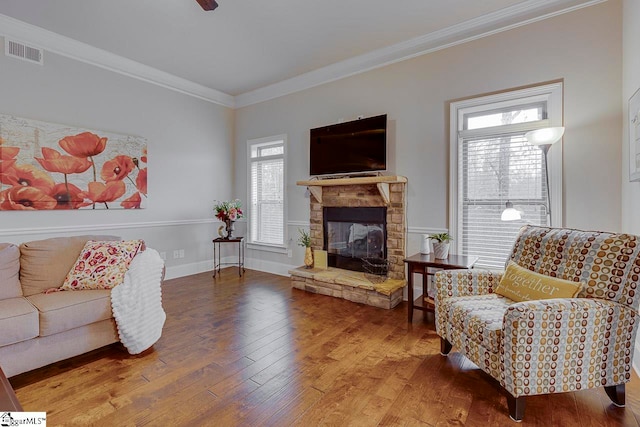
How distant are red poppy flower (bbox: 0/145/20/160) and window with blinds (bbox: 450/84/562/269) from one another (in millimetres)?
4715

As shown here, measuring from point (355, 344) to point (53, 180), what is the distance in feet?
12.5

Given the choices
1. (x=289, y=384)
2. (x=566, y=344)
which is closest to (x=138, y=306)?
(x=289, y=384)

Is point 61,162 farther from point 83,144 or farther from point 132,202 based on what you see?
point 132,202

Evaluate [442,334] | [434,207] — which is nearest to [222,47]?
[434,207]

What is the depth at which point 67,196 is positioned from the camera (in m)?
3.62

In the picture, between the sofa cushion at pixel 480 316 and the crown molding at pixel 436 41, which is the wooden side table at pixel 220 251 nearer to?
the crown molding at pixel 436 41

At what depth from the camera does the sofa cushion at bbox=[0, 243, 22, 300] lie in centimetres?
224

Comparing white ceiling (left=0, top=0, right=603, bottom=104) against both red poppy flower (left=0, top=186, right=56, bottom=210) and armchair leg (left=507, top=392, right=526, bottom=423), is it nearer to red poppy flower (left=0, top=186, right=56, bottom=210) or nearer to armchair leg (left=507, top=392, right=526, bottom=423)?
red poppy flower (left=0, top=186, right=56, bottom=210)

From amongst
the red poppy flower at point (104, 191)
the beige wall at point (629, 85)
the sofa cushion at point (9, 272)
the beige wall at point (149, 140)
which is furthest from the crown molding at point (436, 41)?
the sofa cushion at point (9, 272)

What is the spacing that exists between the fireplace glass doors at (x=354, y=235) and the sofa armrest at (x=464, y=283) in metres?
1.48

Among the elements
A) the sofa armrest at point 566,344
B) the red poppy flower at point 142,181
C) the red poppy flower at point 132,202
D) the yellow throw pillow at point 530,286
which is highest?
the red poppy flower at point 142,181

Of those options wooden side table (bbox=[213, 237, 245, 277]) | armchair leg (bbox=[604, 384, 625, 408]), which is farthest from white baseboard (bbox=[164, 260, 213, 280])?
armchair leg (bbox=[604, 384, 625, 408])

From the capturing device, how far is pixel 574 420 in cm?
165

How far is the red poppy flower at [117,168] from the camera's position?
3944 millimetres
